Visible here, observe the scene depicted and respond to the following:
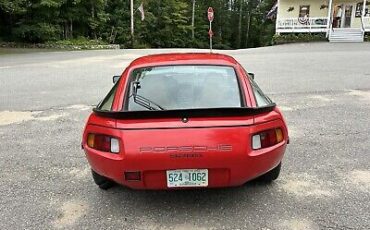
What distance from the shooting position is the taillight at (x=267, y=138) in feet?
10.1

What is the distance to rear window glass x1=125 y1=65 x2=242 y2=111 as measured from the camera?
3443mm

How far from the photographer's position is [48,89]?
10219mm

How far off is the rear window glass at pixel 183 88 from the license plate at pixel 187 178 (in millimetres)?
662

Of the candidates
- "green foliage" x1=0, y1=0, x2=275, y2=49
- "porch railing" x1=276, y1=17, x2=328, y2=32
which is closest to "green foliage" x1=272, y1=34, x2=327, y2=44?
"porch railing" x1=276, y1=17, x2=328, y2=32

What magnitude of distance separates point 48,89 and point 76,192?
7.07 m

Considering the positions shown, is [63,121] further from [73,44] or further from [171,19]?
[171,19]

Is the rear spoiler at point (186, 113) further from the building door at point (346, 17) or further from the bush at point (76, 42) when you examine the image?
the building door at point (346, 17)

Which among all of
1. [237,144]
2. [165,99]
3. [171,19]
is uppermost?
[171,19]

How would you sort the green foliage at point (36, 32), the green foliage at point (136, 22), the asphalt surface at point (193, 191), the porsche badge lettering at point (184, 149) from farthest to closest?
the green foliage at point (136, 22)
the green foliage at point (36, 32)
the asphalt surface at point (193, 191)
the porsche badge lettering at point (184, 149)

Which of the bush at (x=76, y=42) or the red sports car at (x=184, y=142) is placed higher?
the bush at (x=76, y=42)

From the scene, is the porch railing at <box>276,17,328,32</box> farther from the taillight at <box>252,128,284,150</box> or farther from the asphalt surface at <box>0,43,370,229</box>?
the taillight at <box>252,128,284,150</box>

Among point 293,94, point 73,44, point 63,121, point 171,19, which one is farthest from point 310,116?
point 171,19

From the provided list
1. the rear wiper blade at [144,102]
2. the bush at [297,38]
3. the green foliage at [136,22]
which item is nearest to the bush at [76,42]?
the green foliage at [136,22]

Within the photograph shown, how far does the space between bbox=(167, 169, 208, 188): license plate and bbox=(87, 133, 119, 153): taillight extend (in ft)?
1.69
